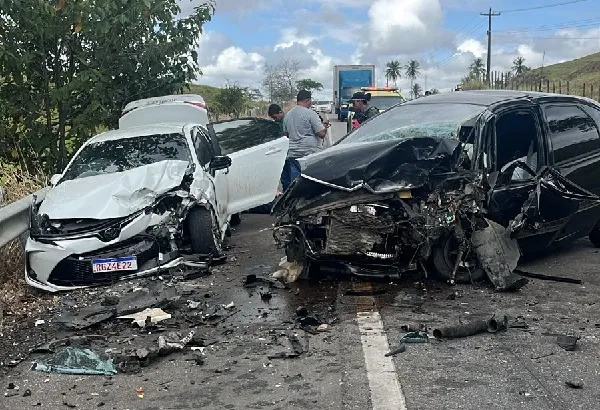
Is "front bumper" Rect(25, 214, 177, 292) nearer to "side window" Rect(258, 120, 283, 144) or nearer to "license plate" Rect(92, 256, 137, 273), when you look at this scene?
"license plate" Rect(92, 256, 137, 273)

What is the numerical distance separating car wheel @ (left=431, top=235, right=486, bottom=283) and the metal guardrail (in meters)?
4.08

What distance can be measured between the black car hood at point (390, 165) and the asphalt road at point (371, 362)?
38.8 inches

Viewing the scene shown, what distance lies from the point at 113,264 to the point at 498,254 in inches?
Answer: 145

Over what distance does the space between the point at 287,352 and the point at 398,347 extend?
2.51 feet

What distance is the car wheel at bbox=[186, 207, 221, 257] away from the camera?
795 centimetres

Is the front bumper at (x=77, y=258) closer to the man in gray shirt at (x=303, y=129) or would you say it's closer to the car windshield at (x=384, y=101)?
the man in gray shirt at (x=303, y=129)

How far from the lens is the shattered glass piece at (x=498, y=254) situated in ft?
21.6

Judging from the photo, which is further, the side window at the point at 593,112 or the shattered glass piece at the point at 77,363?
the side window at the point at 593,112

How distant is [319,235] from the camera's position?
6.89 m

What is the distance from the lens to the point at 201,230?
7949mm

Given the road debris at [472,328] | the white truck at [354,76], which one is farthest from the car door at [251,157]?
the white truck at [354,76]

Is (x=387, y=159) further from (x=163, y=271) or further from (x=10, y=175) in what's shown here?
(x=10, y=175)

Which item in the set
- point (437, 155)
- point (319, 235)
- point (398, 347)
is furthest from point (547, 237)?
point (398, 347)

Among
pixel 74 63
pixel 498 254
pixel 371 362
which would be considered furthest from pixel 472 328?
pixel 74 63
